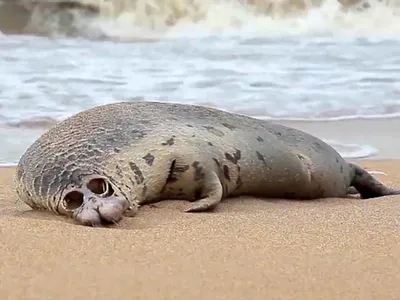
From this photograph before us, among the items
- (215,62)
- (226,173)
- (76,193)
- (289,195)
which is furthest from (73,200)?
(215,62)

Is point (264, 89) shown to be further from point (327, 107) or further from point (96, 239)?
point (96, 239)

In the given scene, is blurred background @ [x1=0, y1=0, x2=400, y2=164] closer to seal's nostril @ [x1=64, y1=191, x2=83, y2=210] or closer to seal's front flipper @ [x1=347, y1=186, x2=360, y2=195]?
seal's front flipper @ [x1=347, y1=186, x2=360, y2=195]

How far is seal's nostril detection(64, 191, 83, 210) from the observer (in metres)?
3.20

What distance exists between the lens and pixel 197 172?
3508mm

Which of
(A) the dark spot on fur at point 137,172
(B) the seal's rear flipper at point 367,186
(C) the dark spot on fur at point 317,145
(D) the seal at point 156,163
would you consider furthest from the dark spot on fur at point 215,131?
(B) the seal's rear flipper at point 367,186

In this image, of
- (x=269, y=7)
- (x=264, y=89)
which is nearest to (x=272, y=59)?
(x=264, y=89)

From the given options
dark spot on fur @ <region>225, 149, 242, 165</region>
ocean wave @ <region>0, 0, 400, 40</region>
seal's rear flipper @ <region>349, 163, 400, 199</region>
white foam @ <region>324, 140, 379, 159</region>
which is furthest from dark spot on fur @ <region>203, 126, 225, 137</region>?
ocean wave @ <region>0, 0, 400, 40</region>

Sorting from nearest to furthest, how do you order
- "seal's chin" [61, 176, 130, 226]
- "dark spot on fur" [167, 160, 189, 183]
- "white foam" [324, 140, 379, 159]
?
1. "seal's chin" [61, 176, 130, 226]
2. "dark spot on fur" [167, 160, 189, 183]
3. "white foam" [324, 140, 379, 159]

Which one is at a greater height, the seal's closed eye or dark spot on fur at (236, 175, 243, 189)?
the seal's closed eye

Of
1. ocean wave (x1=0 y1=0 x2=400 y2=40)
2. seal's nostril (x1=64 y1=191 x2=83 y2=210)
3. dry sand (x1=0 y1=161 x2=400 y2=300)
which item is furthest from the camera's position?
ocean wave (x1=0 y1=0 x2=400 y2=40)

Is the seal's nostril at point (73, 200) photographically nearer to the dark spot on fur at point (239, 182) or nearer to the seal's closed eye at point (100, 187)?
the seal's closed eye at point (100, 187)

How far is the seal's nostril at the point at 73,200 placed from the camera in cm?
320

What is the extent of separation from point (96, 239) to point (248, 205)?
105cm

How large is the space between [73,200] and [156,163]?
14.8 inches
